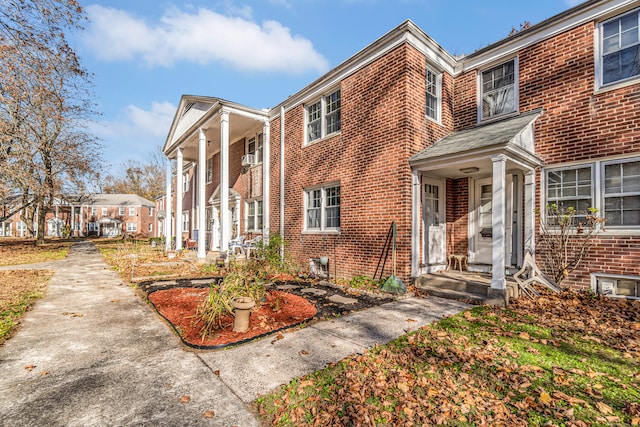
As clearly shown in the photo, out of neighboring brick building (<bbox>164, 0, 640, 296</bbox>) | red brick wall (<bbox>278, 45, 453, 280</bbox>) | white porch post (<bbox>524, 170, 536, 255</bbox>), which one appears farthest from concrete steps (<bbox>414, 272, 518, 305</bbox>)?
white porch post (<bbox>524, 170, 536, 255</bbox>)

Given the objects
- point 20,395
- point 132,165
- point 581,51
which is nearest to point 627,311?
point 581,51

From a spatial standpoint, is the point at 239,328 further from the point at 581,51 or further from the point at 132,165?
the point at 132,165

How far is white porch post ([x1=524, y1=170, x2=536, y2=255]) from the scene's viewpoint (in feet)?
23.1

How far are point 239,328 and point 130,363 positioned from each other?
1368 mm

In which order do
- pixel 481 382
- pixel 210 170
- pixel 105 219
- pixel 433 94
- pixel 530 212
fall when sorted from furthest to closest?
pixel 105 219
pixel 210 170
pixel 433 94
pixel 530 212
pixel 481 382

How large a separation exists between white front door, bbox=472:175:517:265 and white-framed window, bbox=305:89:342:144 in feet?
14.3

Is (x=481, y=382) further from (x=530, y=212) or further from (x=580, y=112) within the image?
(x=580, y=112)

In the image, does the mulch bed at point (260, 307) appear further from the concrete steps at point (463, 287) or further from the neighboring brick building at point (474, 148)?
the neighboring brick building at point (474, 148)

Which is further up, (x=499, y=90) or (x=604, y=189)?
(x=499, y=90)

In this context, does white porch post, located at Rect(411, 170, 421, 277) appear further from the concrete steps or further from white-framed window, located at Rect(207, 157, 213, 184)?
white-framed window, located at Rect(207, 157, 213, 184)

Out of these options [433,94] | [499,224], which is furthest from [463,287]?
[433,94]

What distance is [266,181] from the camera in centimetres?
1187

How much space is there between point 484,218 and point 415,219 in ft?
7.49

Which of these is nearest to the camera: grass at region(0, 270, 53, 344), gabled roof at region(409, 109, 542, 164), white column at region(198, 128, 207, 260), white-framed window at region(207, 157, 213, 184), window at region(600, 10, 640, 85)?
grass at region(0, 270, 53, 344)
